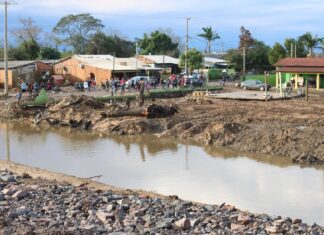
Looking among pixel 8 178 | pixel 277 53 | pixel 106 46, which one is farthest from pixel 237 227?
pixel 106 46

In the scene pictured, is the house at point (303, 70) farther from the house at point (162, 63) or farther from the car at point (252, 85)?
the house at point (162, 63)

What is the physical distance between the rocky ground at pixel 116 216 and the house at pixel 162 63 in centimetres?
5491

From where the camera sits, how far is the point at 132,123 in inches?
1179

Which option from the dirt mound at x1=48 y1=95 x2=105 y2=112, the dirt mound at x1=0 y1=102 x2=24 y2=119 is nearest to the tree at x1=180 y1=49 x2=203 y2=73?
the dirt mound at x1=48 y1=95 x2=105 y2=112

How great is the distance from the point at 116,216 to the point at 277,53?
6276 centimetres

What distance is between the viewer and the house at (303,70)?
169ft

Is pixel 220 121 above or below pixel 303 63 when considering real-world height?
below

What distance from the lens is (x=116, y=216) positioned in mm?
12078

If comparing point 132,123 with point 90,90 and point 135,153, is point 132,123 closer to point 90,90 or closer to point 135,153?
point 135,153

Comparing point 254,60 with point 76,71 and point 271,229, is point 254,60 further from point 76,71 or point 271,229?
point 271,229

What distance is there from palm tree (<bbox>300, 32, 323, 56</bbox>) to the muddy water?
53143 mm

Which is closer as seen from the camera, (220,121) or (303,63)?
(220,121)

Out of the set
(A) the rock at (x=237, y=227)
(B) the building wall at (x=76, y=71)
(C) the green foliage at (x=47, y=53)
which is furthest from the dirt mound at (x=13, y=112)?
(C) the green foliage at (x=47, y=53)

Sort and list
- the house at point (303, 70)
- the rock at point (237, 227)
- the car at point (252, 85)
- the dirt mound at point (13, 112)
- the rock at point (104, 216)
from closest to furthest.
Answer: the rock at point (237, 227)
the rock at point (104, 216)
the dirt mound at point (13, 112)
the house at point (303, 70)
the car at point (252, 85)
